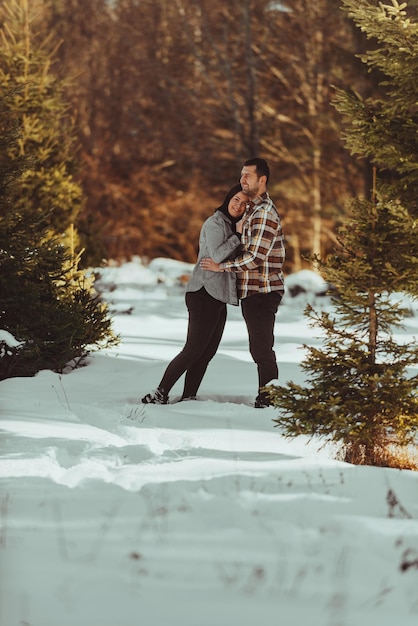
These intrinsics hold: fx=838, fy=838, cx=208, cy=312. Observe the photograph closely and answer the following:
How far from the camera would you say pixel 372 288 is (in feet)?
16.9

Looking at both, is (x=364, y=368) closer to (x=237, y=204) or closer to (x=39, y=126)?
(x=237, y=204)

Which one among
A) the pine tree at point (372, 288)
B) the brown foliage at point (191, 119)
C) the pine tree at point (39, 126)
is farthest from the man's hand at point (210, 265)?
the brown foliage at point (191, 119)

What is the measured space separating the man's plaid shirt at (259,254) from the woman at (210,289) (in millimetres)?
93

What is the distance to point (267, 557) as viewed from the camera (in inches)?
142

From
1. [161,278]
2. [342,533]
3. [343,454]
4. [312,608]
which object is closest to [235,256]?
[343,454]

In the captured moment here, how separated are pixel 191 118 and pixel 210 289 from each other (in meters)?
21.2

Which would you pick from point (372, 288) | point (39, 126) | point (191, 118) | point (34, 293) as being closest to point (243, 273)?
point (372, 288)

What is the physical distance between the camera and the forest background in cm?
2388

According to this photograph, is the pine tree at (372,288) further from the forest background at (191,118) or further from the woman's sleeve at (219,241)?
the forest background at (191,118)

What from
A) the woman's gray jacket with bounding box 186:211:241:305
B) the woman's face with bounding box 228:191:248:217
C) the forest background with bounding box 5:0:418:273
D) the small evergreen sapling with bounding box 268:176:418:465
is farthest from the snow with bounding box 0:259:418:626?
the forest background with bounding box 5:0:418:273

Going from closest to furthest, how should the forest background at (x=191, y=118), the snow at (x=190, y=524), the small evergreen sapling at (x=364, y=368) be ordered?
the snow at (x=190, y=524) < the small evergreen sapling at (x=364, y=368) < the forest background at (x=191, y=118)

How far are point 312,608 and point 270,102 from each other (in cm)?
2447

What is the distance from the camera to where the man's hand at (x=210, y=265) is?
6.45m

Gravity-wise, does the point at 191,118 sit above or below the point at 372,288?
above
